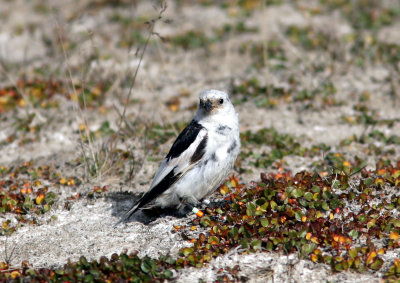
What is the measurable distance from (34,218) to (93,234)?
726 millimetres

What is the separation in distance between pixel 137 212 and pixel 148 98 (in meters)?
3.33

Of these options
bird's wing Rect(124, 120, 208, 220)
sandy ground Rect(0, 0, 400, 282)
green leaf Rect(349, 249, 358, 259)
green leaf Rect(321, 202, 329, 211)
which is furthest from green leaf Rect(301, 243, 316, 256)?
bird's wing Rect(124, 120, 208, 220)

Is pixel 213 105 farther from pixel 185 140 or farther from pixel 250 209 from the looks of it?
pixel 250 209

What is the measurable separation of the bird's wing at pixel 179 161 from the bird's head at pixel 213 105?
22 cm

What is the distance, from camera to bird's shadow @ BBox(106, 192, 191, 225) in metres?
5.39

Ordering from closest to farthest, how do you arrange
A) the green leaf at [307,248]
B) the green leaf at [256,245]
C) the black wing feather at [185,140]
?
1. the green leaf at [307,248]
2. the green leaf at [256,245]
3. the black wing feather at [185,140]

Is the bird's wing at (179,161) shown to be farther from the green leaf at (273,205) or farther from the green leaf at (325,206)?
the green leaf at (325,206)

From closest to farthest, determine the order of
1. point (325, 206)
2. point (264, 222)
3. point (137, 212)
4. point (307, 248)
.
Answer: point (307, 248) < point (264, 222) < point (325, 206) < point (137, 212)

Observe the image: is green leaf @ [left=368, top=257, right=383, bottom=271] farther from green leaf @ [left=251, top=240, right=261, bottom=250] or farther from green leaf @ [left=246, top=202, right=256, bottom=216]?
green leaf @ [left=246, top=202, right=256, bottom=216]

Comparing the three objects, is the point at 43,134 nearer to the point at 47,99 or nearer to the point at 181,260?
the point at 47,99

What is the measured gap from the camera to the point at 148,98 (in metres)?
8.59

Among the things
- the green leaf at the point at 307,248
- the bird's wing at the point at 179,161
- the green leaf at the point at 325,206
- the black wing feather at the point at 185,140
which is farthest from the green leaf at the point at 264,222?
the black wing feather at the point at 185,140

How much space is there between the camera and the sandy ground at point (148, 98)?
16.1 ft

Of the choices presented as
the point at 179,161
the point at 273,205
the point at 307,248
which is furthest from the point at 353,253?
the point at 179,161
